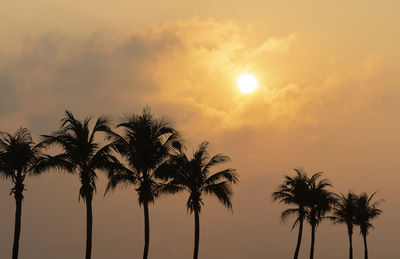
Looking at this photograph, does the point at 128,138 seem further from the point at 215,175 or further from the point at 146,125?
the point at 215,175

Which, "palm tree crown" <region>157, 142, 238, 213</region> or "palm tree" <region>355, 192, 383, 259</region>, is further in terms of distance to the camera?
"palm tree" <region>355, 192, 383, 259</region>

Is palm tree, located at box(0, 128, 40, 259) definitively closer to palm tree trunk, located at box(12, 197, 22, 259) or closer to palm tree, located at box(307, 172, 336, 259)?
palm tree trunk, located at box(12, 197, 22, 259)

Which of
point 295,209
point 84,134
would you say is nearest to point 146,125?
point 84,134

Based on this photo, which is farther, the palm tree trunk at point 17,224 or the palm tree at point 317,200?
the palm tree at point 317,200

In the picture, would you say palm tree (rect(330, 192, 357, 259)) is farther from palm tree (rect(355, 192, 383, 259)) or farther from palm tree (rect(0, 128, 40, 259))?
palm tree (rect(0, 128, 40, 259))

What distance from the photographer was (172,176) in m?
54.0

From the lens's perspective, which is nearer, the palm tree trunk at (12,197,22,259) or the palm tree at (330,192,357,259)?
the palm tree trunk at (12,197,22,259)

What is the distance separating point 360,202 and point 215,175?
46452 mm

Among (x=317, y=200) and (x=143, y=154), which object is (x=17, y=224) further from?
(x=317, y=200)

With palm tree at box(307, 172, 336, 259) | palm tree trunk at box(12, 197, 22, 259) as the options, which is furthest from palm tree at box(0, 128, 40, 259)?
palm tree at box(307, 172, 336, 259)

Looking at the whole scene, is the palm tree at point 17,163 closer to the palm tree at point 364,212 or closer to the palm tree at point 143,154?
the palm tree at point 143,154

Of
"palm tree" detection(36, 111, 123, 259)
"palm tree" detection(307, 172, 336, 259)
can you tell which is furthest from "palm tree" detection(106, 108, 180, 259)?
"palm tree" detection(307, 172, 336, 259)

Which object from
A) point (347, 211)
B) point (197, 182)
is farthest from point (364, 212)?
point (197, 182)

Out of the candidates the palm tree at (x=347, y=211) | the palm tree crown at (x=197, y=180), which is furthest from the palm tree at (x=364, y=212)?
the palm tree crown at (x=197, y=180)
